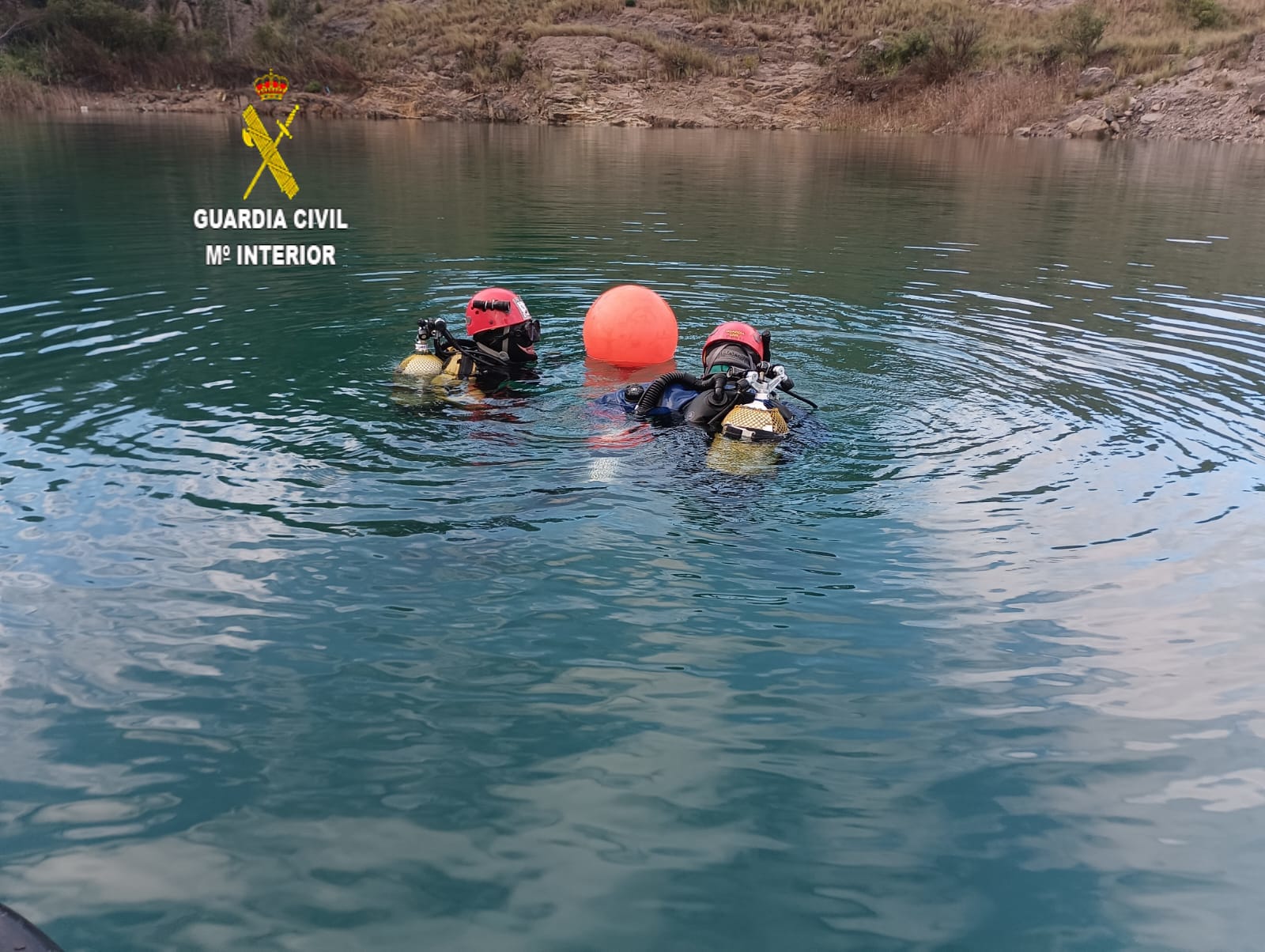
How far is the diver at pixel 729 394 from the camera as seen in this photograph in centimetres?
712

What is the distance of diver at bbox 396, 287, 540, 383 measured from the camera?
893 cm

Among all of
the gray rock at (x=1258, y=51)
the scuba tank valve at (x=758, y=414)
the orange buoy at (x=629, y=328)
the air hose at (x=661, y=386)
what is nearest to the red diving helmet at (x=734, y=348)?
the air hose at (x=661, y=386)

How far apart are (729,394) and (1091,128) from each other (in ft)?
159

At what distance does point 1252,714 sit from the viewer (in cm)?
471

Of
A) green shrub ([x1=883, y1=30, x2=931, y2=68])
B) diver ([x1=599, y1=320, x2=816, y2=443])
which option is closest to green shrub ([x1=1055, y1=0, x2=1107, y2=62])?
green shrub ([x1=883, y1=30, x2=931, y2=68])

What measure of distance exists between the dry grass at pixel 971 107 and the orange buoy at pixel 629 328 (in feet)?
159

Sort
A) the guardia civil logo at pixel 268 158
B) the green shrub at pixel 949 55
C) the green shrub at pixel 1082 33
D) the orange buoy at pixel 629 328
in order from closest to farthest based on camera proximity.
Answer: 1. the orange buoy at pixel 629 328
2. the guardia civil logo at pixel 268 158
3. the green shrub at pixel 1082 33
4. the green shrub at pixel 949 55

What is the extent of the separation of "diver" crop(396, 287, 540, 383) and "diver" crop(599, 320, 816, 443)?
145 cm

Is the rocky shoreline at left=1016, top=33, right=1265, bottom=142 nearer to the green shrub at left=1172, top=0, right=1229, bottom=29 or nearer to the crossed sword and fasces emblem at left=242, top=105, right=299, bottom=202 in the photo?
the green shrub at left=1172, top=0, right=1229, bottom=29

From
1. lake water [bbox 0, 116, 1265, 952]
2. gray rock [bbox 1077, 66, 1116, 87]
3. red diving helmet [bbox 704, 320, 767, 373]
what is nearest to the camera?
lake water [bbox 0, 116, 1265, 952]

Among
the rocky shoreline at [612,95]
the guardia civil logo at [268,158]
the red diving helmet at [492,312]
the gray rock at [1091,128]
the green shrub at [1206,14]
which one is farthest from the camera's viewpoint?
the rocky shoreline at [612,95]

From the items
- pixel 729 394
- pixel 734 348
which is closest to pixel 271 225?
pixel 734 348

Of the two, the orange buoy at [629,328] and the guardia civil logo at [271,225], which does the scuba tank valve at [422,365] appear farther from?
the guardia civil logo at [271,225]

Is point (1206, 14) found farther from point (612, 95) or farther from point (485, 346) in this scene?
point (485, 346)
